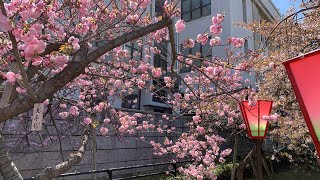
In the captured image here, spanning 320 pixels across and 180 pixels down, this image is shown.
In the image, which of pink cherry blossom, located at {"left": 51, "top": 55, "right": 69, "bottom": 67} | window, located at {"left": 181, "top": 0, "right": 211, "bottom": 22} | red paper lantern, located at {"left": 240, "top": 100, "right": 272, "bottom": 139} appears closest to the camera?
pink cherry blossom, located at {"left": 51, "top": 55, "right": 69, "bottom": 67}

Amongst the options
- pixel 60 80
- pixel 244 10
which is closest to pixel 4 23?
pixel 60 80

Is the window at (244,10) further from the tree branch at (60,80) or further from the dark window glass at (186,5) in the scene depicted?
the tree branch at (60,80)

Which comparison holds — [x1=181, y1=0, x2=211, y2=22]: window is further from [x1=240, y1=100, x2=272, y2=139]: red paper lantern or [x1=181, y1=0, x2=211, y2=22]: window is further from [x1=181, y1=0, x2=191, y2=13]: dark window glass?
[x1=240, y1=100, x2=272, y2=139]: red paper lantern

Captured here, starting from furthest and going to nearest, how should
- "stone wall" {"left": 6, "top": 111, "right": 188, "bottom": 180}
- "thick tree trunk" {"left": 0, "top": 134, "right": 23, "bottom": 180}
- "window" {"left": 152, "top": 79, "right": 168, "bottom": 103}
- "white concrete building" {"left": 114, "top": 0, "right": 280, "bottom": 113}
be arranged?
"white concrete building" {"left": 114, "top": 0, "right": 280, "bottom": 113}
"stone wall" {"left": 6, "top": 111, "right": 188, "bottom": 180}
"window" {"left": 152, "top": 79, "right": 168, "bottom": 103}
"thick tree trunk" {"left": 0, "top": 134, "right": 23, "bottom": 180}

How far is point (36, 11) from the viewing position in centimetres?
246

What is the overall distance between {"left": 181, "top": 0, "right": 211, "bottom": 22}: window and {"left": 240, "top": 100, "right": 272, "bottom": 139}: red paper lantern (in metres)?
14.7

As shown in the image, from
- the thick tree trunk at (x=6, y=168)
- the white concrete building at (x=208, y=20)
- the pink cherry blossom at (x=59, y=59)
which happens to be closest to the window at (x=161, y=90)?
the white concrete building at (x=208, y=20)

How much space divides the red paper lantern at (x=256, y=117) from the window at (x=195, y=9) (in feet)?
48.2

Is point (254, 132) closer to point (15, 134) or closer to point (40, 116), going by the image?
point (40, 116)

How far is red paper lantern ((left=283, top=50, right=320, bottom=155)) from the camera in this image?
1.68 metres

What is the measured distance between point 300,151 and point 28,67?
7.96 meters

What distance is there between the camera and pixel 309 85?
1.73m

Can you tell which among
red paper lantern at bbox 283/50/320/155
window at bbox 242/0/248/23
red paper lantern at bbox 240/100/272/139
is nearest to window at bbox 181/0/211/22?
window at bbox 242/0/248/23

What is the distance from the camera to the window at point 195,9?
59.2ft
